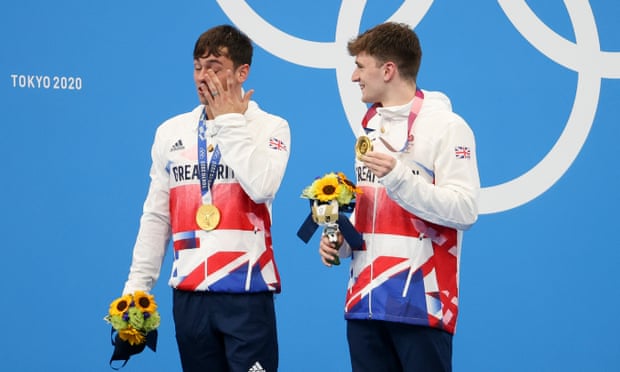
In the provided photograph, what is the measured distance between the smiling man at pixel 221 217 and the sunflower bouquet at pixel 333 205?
0.60 feet

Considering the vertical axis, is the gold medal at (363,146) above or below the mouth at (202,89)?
below

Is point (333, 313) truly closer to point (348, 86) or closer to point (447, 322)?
point (348, 86)

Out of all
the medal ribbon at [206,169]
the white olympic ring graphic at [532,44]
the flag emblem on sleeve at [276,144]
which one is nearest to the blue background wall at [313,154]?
the white olympic ring graphic at [532,44]

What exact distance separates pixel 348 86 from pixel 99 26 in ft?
4.27

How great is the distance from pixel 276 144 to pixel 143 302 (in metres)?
0.74

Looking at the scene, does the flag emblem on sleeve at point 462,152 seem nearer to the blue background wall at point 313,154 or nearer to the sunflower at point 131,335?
the sunflower at point 131,335

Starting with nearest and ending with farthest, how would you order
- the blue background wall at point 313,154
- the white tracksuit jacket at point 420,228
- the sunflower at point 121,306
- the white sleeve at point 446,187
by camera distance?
the white sleeve at point 446,187, the white tracksuit jacket at point 420,228, the sunflower at point 121,306, the blue background wall at point 313,154

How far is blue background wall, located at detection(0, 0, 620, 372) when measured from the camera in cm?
473

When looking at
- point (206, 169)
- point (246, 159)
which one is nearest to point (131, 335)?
point (206, 169)

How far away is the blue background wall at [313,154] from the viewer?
4734 millimetres

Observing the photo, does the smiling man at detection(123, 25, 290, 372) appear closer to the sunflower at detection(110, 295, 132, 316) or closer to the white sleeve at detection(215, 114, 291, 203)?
the white sleeve at detection(215, 114, 291, 203)

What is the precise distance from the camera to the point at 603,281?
16.2 ft

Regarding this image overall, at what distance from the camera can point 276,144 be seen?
3.44 metres

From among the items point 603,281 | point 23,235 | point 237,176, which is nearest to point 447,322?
point 237,176
